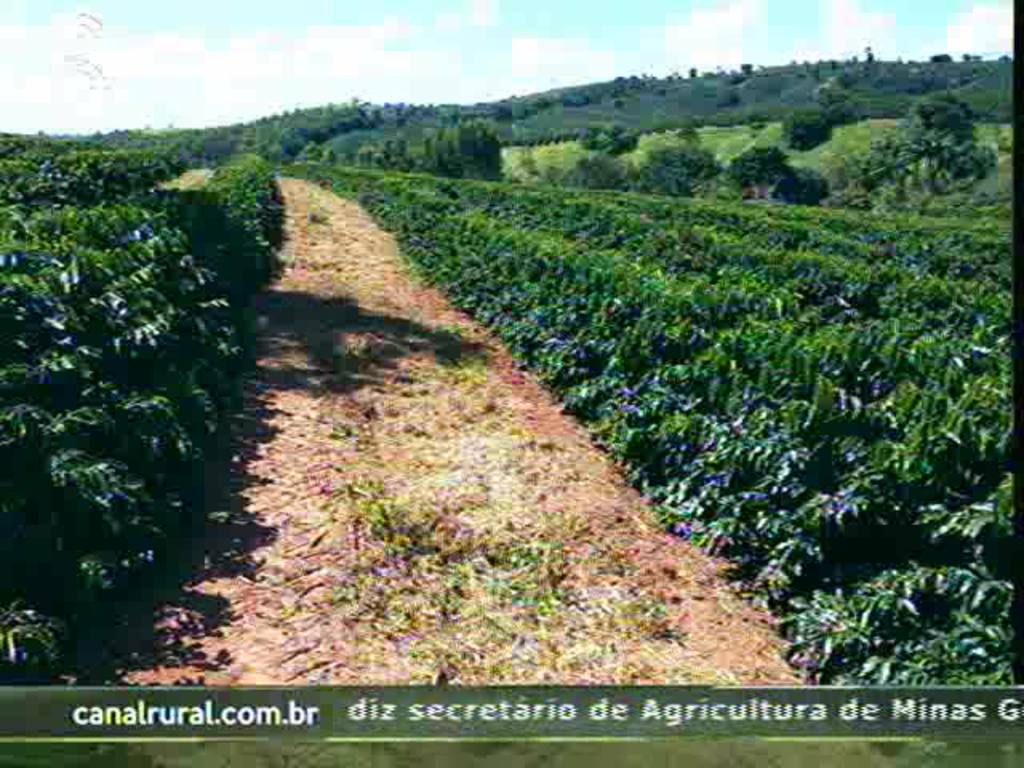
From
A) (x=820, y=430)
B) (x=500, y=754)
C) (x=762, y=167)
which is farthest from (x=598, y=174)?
(x=500, y=754)

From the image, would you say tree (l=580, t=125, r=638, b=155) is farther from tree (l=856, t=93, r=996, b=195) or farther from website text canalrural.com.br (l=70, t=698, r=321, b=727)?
website text canalrural.com.br (l=70, t=698, r=321, b=727)

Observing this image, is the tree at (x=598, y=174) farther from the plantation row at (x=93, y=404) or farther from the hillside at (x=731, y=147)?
the plantation row at (x=93, y=404)

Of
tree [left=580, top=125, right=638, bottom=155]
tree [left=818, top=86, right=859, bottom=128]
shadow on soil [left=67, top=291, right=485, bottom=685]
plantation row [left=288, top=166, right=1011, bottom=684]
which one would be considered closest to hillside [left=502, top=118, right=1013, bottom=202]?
tree [left=818, top=86, right=859, bottom=128]

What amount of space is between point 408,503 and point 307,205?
31.5 meters

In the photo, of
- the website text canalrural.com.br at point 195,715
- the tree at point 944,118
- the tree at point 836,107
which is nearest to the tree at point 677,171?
the tree at point 836,107

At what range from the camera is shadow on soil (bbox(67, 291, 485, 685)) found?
15.5 feet

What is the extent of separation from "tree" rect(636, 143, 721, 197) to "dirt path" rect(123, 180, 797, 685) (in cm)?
6676

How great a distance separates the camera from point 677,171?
75.6 meters

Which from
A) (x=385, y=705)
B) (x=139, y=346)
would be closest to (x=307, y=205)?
(x=139, y=346)

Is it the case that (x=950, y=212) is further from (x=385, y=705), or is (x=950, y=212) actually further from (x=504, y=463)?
(x=385, y=705)

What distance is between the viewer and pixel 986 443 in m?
5.32

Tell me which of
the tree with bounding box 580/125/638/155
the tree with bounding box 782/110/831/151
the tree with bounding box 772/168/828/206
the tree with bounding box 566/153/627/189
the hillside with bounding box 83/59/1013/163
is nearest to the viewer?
the hillside with bounding box 83/59/1013/163

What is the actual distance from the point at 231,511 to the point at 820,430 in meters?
3.95

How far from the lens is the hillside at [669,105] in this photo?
5472 cm
